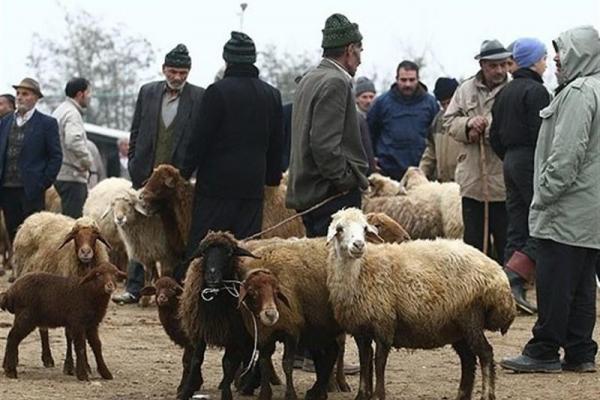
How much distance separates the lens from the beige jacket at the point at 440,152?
17031 millimetres

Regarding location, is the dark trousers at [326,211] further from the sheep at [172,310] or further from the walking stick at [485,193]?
the walking stick at [485,193]

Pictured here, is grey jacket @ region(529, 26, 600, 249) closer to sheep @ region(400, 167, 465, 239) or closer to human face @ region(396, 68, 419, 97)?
sheep @ region(400, 167, 465, 239)

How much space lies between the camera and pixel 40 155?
1619 centimetres

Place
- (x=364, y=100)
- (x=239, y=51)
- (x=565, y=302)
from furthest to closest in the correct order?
(x=364, y=100) → (x=239, y=51) → (x=565, y=302)

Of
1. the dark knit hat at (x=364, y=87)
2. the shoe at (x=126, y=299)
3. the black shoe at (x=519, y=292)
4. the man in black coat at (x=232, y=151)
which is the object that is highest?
the dark knit hat at (x=364, y=87)

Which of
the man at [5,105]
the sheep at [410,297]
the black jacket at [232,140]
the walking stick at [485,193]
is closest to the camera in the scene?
the sheep at [410,297]

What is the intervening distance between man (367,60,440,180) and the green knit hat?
745 cm

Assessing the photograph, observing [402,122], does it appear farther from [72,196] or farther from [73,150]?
[72,196]

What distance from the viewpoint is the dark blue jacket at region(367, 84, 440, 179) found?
18125 millimetres

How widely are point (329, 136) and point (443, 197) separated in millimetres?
6295

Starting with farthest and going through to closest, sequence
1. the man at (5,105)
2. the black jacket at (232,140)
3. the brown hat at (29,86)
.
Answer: the man at (5,105) < the brown hat at (29,86) < the black jacket at (232,140)

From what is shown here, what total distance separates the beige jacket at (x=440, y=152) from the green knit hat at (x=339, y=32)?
638 cm

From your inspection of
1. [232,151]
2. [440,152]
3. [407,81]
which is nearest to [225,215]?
[232,151]

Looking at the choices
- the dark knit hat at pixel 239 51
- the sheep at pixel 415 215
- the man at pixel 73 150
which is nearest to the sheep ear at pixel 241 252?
the dark knit hat at pixel 239 51
